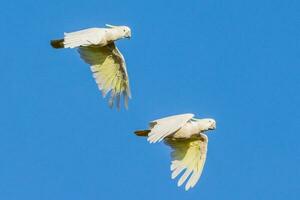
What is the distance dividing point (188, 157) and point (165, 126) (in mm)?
1798

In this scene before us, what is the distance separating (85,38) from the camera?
4084 centimetres

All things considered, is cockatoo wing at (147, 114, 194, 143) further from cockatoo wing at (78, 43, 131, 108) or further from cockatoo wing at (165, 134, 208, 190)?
cockatoo wing at (78, 43, 131, 108)

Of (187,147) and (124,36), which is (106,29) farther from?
(187,147)

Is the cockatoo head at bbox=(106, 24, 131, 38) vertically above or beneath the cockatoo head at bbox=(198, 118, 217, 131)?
above

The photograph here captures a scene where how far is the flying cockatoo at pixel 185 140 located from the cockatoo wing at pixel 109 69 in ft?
7.12

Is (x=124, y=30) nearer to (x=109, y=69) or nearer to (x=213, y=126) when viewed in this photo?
(x=109, y=69)

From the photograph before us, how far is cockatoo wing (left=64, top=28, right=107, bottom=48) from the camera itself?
132 feet

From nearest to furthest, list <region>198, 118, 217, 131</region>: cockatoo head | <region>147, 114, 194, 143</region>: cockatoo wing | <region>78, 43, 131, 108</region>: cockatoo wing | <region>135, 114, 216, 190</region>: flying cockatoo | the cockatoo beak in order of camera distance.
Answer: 1. <region>147, 114, 194, 143</region>: cockatoo wing
2. <region>135, 114, 216, 190</region>: flying cockatoo
3. <region>198, 118, 217, 131</region>: cockatoo head
4. the cockatoo beak
5. <region>78, 43, 131, 108</region>: cockatoo wing

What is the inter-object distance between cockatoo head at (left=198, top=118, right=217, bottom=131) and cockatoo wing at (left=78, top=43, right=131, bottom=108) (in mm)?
2592

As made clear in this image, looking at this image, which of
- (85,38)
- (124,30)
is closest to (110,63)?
(124,30)

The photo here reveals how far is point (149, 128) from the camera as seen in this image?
4047cm

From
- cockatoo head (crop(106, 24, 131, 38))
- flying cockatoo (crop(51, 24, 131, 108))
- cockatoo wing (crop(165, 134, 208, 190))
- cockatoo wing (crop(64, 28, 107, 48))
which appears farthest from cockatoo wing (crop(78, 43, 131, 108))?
cockatoo wing (crop(165, 134, 208, 190))

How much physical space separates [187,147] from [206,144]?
53cm

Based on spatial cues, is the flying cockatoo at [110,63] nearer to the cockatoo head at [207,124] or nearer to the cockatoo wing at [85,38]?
the cockatoo wing at [85,38]
